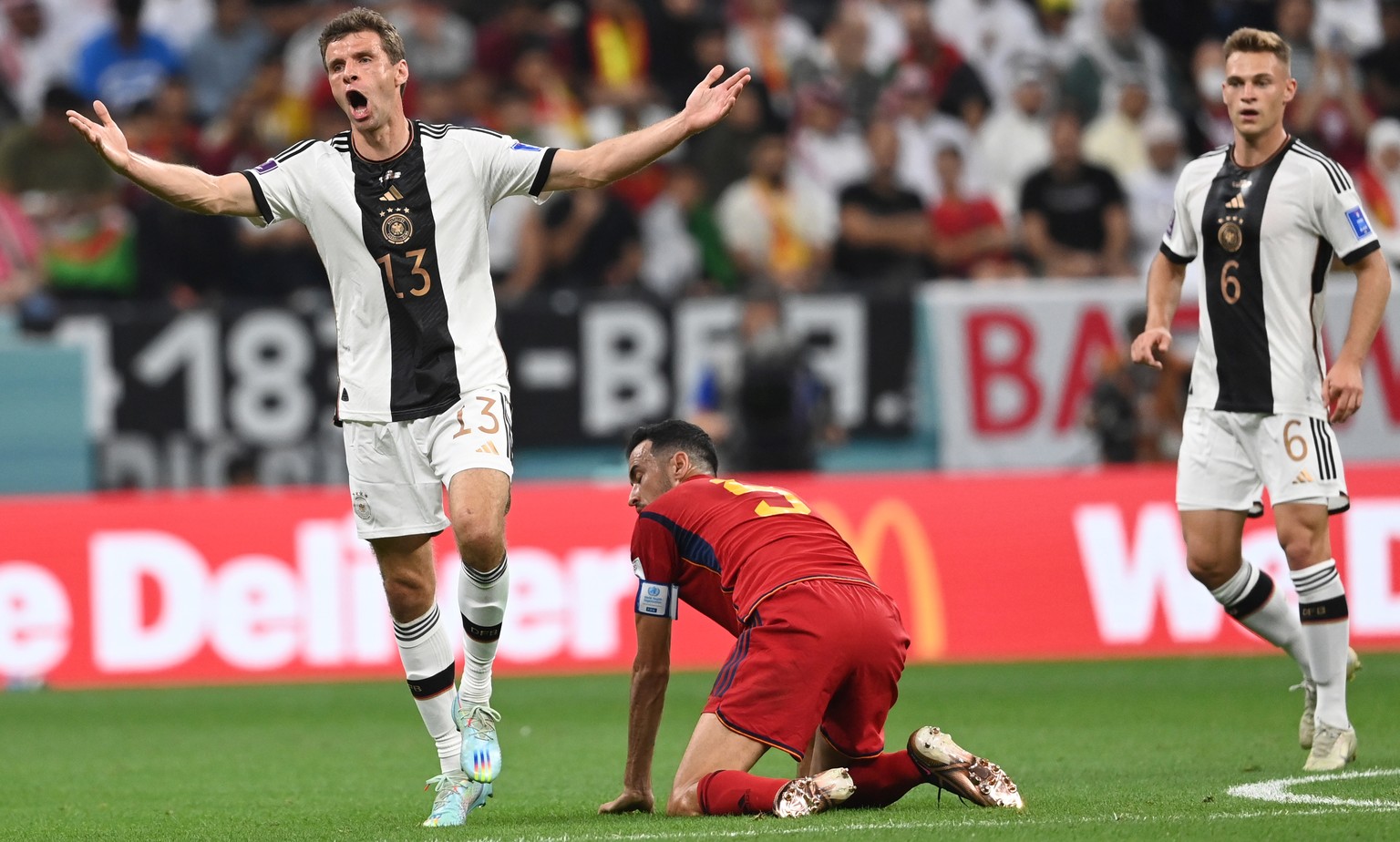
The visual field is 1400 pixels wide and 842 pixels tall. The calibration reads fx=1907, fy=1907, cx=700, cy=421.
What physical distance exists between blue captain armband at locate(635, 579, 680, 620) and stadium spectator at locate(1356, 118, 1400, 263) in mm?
10460

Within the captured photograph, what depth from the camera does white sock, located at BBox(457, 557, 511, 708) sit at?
6.33 metres

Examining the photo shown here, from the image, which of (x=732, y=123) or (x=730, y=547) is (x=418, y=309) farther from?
(x=732, y=123)

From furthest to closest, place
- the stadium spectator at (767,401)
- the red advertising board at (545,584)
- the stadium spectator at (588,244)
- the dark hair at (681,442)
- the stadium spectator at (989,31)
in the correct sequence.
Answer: the stadium spectator at (989,31), the stadium spectator at (588,244), the stadium spectator at (767,401), the red advertising board at (545,584), the dark hair at (681,442)

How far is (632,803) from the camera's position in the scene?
618 cm

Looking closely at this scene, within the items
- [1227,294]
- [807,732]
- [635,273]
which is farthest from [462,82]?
[807,732]

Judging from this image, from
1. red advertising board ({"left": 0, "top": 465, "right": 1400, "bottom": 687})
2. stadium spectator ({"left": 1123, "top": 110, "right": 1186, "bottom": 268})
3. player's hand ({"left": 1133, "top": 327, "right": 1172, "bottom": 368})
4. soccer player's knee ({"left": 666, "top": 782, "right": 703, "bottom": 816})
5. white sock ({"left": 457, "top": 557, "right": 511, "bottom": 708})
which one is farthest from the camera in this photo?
stadium spectator ({"left": 1123, "top": 110, "right": 1186, "bottom": 268})

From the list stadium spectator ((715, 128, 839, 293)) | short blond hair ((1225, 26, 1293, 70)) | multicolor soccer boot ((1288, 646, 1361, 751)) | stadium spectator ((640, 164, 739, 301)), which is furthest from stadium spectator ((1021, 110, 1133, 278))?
multicolor soccer boot ((1288, 646, 1361, 751))

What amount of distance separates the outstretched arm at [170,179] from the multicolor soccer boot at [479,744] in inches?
71.8

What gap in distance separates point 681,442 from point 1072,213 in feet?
30.7

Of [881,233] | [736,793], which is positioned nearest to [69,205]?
[881,233]

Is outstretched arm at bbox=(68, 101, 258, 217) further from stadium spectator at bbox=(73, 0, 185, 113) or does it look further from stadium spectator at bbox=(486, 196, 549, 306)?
stadium spectator at bbox=(73, 0, 185, 113)

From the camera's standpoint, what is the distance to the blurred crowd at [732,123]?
1472 cm

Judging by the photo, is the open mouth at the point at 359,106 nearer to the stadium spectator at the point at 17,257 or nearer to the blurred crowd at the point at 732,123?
the blurred crowd at the point at 732,123

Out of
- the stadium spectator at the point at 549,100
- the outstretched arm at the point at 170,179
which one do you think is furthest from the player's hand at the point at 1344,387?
the stadium spectator at the point at 549,100
